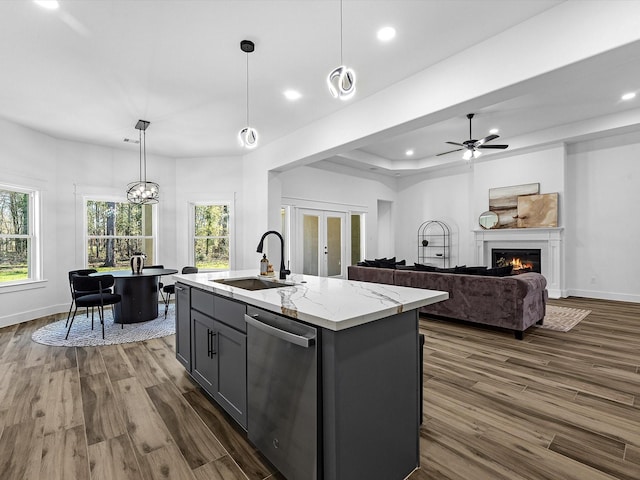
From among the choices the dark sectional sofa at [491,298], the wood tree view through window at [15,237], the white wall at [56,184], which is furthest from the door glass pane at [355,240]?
the wood tree view through window at [15,237]

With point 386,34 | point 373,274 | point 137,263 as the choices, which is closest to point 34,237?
point 137,263

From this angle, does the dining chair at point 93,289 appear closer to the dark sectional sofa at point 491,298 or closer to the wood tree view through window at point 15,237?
the wood tree view through window at point 15,237

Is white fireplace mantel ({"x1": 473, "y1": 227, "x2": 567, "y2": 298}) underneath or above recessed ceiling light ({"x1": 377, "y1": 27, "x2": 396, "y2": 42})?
A: underneath

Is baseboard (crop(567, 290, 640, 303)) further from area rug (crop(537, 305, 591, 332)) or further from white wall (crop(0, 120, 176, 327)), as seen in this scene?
white wall (crop(0, 120, 176, 327))

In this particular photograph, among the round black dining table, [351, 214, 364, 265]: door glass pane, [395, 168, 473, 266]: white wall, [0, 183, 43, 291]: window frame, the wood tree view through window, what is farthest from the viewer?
[351, 214, 364, 265]: door glass pane

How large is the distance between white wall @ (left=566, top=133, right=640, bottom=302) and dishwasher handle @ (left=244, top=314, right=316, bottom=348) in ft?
23.5

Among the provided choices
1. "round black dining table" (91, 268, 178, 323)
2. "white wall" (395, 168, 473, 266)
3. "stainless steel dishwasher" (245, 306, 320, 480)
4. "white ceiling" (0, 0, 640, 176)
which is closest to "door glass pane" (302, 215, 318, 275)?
"white ceiling" (0, 0, 640, 176)

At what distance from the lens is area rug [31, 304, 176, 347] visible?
3961 mm

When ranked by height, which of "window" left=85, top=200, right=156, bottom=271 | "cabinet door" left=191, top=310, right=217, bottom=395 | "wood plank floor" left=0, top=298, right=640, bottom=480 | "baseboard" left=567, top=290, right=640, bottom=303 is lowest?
"wood plank floor" left=0, top=298, right=640, bottom=480

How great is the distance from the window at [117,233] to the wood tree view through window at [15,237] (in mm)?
841

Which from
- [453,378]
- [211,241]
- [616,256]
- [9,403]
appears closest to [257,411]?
[453,378]

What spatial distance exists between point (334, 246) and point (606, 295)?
557 cm

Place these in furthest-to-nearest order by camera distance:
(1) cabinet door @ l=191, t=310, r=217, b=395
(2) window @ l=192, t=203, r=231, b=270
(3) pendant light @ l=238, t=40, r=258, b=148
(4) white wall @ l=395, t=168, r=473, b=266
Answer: (4) white wall @ l=395, t=168, r=473, b=266 < (2) window @ l=192, t=203, r=231, b=270 < (3) pendant light @ l=238, t=40, r=258, b=148 < (1) cabinet door @ l=191, t=310, r=217, b=395

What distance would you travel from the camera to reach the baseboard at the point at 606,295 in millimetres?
5852
